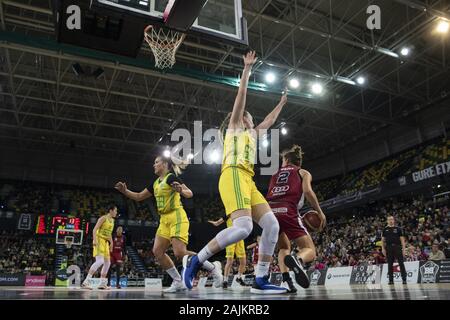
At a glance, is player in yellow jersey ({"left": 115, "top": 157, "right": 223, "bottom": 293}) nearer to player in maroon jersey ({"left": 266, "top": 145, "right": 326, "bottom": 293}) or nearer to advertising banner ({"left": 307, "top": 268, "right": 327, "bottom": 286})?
player in maroon jersey ({"left": 266, "top": 145, "right": 326, "bottom": 293})

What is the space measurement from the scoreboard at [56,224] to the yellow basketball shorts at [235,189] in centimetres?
2175

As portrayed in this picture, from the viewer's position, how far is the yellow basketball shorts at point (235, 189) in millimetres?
4301

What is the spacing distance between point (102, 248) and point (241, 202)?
8008 mm

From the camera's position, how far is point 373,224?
74.8ft

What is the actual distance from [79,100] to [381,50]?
55.8ft

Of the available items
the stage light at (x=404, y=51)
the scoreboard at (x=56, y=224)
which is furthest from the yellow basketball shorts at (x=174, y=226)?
the scoreboard at (x=56, y=224)

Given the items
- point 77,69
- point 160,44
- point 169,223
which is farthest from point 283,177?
point 77,69

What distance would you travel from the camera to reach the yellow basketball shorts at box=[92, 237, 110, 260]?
1106 cm

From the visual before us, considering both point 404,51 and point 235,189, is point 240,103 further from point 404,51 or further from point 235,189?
point 404,51

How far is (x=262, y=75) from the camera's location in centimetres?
1998

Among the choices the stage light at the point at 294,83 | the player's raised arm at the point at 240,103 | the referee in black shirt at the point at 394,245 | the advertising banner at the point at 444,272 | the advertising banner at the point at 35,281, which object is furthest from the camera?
the advertising banner at the point at 35,281

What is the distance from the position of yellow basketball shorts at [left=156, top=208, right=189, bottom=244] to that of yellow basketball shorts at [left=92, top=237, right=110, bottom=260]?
5.58 metres

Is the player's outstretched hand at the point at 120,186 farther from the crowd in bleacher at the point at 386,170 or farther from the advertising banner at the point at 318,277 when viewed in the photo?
the crowd in bleacher at the point at 386,170
